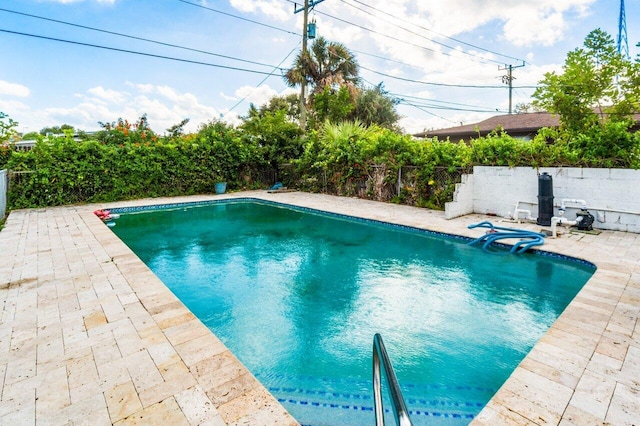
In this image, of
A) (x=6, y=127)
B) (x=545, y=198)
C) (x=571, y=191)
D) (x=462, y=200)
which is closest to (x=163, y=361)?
(x=545, y=198)

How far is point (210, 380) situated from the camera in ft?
7.50

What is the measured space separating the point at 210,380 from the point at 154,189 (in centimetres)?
1161

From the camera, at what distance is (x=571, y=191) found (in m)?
7.26

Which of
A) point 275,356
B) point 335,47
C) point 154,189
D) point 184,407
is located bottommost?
point 275,356

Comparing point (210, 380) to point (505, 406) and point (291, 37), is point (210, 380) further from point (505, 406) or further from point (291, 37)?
point (291, 37)

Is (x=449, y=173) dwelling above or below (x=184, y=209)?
above

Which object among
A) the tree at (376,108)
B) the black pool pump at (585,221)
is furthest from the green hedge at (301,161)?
the tree at (376,108)

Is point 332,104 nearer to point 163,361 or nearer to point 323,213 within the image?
point 323,213

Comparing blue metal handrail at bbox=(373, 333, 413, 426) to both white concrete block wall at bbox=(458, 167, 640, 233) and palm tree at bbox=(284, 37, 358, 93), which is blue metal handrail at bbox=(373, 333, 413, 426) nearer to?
white concrete block wall at bbox=(458, 167, 640, 233)

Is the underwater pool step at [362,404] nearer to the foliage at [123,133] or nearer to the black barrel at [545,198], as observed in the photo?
the black barrel at [545,198]

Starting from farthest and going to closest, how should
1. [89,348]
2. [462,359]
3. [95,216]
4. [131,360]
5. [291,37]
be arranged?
1. [291,37]
2. [95,216]
3. [462,359]
4. [89,348]
5. [131,360]

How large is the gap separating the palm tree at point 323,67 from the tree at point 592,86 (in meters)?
11.9

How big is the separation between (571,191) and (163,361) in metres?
8.36

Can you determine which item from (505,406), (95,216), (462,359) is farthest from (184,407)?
(95,216)
